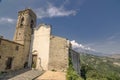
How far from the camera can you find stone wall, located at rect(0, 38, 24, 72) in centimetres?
1867

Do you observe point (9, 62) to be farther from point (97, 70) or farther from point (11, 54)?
point (97, 70)

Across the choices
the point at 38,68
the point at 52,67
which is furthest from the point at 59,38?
the point at 38,68

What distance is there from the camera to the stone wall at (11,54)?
18.7 meters

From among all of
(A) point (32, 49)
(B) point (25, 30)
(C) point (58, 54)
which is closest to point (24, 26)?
(B) point (25, 30)

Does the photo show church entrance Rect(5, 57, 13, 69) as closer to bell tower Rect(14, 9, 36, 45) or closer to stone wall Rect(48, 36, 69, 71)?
bell tower Rect(14, 9, 36, 45)

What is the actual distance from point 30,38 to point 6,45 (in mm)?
6646

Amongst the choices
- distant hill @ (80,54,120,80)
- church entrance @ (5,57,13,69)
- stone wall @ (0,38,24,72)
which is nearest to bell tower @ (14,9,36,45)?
stone wall @ (0,38,24,72)

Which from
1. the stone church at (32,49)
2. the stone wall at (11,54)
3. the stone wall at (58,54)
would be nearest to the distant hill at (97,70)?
the stone wall at (58,54)

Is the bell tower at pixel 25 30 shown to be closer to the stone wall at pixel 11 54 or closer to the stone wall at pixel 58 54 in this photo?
the stone wall at pixel 11 54

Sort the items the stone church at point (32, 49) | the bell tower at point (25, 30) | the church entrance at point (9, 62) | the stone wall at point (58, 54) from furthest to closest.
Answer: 1. the bell tower at point (25, 30)
2. the stone wall at point (58, 54)
3. the stone church at point (32, 49)
4. the church entrance at point (9, 62)

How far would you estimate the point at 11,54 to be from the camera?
20375 mm

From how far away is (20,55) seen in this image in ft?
74.8

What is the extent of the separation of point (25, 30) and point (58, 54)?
330 inches

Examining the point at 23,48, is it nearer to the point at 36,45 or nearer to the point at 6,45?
the point at 36,45
